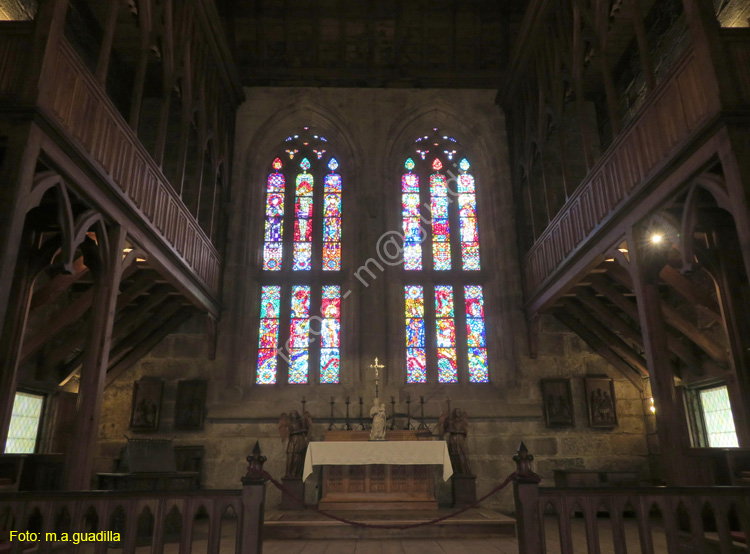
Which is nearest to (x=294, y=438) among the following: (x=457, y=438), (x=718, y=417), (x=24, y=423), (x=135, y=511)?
(x=457, y=438)

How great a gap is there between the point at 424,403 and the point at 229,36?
8845 mm

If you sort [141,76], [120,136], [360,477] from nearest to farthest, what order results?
[120,136], [141,76], [360,477]

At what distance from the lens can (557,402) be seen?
10.8 metres

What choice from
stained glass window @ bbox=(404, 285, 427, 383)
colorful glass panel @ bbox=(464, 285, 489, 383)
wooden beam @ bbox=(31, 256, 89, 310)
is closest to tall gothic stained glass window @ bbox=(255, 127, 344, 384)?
stained glass window @ bbox=(404, 285, 427, 383)

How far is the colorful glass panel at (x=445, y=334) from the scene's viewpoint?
11.3 m

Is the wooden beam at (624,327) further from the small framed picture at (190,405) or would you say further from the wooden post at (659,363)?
the small framed picture at (190,405)

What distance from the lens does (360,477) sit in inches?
335

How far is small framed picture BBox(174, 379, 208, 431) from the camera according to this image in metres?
10.5

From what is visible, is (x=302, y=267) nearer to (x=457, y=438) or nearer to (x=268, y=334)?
(x=268, y=334)

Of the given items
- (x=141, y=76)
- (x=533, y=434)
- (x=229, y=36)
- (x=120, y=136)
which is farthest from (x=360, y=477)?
(x=229, y=36)

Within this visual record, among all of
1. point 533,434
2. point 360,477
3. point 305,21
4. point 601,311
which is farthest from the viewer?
point 305,21

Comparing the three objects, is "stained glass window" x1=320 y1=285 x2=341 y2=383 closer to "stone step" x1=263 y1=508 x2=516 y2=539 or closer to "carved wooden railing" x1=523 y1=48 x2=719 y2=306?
"stone step" x1=263 y1=508 x2=516 y2=539

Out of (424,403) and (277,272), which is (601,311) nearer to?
(424,403)

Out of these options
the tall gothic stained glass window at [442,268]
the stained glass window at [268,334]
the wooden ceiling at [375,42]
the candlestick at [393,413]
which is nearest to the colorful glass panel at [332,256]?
the stained glass window at [268,334]
